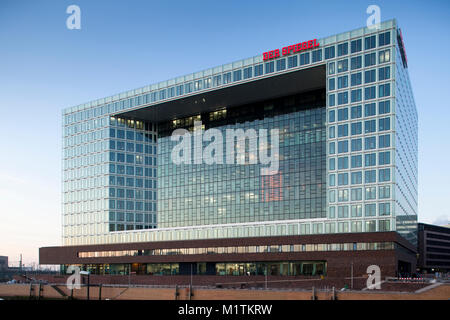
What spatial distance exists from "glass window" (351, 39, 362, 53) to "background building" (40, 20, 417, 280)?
245mm

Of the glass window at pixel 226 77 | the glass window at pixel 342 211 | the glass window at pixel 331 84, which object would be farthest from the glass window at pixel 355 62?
the glass window at pixel 226 77

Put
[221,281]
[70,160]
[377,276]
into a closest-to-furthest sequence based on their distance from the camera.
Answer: [377,276] → [221,281] → [70,160]

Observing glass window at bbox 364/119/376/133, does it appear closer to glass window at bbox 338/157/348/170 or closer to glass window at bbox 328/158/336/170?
glass window at bbox 338/157/348/170

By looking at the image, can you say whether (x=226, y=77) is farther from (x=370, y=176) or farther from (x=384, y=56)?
(x=370, y=176)

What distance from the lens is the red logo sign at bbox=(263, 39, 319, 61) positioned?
316 feet

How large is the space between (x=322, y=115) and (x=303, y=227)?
2477cm

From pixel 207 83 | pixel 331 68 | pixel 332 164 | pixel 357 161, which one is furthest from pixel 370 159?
pixel 207 83

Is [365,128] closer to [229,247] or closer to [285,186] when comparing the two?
[285,186]

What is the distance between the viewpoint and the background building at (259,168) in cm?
9025

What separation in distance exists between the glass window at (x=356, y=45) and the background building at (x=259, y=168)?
0.24 m

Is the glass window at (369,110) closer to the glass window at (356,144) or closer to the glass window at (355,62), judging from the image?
the glass window at (356,144)
